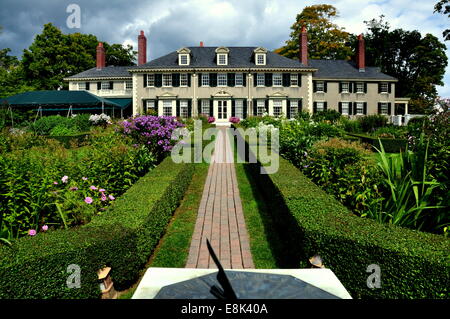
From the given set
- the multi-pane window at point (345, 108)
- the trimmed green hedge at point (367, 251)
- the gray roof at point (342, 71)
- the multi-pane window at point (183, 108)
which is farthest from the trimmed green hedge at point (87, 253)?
the multi-pane window at point (345, 108)

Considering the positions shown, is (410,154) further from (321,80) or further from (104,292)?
(321,80)

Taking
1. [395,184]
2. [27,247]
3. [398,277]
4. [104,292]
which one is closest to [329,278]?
[398,277]

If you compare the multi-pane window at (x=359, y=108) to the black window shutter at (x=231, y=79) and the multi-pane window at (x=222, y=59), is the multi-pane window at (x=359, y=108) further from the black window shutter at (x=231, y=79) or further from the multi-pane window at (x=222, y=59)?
the multi-pane window at (x=222, y=59)

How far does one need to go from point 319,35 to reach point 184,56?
19912mm

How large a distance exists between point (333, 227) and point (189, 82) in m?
28.9

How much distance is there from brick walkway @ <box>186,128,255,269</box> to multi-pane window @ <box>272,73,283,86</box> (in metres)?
23.3

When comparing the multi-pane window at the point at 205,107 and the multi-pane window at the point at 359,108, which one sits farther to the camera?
the multi-pane window at the point at 359,108

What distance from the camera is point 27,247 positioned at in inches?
108

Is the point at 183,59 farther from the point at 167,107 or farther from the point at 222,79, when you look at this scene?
the point at 167,107

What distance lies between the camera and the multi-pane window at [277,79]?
3072 cm

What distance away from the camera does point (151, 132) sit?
9.07 m

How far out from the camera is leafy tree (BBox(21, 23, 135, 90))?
39719mm

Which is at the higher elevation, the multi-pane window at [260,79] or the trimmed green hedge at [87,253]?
the multi-pane window at [260,79]

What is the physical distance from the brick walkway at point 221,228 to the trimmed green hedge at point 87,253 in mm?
738
